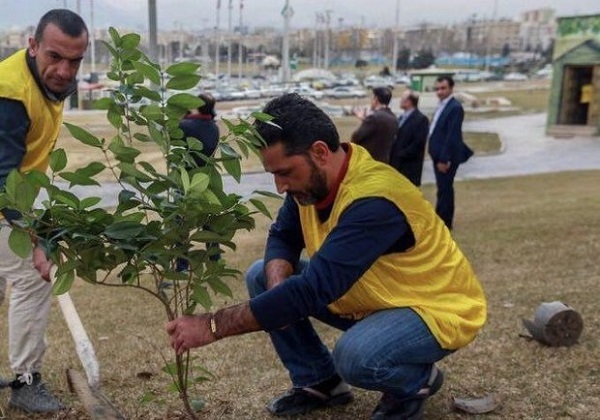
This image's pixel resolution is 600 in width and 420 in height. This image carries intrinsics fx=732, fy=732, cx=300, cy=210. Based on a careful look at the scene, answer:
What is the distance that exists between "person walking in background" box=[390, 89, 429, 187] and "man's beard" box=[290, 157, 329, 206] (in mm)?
5217

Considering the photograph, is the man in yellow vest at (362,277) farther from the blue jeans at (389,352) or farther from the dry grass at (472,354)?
the dry grass at (472,354)

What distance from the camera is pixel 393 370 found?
263 centimetres

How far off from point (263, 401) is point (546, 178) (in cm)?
1367

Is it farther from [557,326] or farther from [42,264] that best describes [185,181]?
[557,326]

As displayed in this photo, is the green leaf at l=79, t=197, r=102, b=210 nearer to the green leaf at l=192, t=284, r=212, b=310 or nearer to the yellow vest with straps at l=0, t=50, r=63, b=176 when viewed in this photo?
the green leaf at l=192, t=284, r=212, b=310

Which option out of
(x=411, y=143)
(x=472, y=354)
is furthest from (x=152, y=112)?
(x=411, y=143)

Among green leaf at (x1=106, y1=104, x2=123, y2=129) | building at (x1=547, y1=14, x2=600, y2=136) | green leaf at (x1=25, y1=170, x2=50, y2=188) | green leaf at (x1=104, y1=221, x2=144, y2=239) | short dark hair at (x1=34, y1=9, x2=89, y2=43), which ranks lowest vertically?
building at (x1=547, y1=14, x2=600, y2=136)

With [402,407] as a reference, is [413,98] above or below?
above

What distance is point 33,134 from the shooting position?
3.10 meters

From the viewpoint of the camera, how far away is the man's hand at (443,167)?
7797 millimetres

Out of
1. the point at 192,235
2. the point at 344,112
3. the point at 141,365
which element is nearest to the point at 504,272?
the point at 141,365

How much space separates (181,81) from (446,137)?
5.75m

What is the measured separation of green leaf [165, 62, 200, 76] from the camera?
92.3 inches

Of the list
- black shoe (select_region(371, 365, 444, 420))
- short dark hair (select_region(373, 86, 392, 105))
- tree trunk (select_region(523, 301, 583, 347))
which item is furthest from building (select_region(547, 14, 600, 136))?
black shoe (select_region(371, 365, 444, 420))
